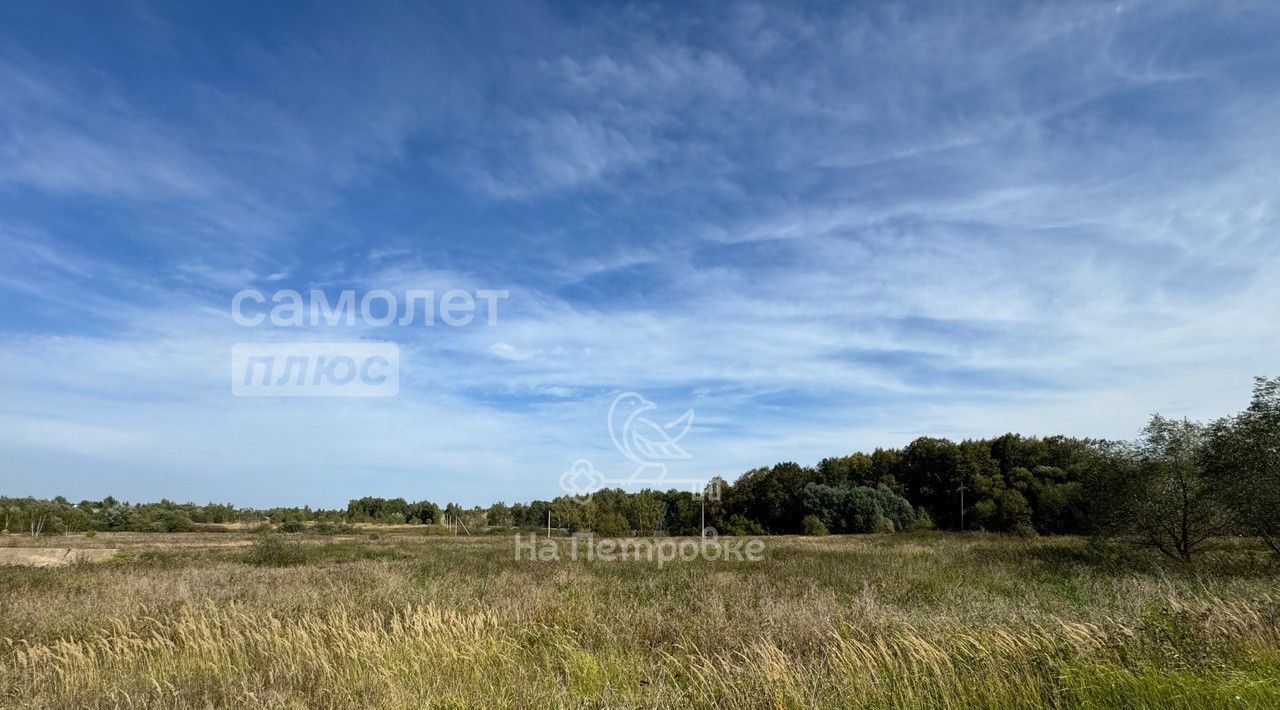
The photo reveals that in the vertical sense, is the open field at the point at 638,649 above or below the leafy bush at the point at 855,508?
above

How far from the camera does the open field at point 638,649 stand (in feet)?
17.5

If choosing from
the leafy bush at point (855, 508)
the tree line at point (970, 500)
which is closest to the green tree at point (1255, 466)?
the tree line at point (970, 500)

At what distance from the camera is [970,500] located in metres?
72.2

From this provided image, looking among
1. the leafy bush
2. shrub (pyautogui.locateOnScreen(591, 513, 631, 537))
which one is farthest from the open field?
the leafy bush

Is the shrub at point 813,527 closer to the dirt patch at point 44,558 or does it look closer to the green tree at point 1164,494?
the green tree at point 1164,494

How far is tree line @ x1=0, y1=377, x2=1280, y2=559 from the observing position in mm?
18281

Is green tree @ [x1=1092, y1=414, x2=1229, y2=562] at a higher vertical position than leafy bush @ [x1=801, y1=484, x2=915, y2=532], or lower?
higher

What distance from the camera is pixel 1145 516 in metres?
21.6

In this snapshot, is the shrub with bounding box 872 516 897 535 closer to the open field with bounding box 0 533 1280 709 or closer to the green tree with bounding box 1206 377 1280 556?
the green tree with bounding box 1206 377 1280 556

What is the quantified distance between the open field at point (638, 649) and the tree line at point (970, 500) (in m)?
7.09

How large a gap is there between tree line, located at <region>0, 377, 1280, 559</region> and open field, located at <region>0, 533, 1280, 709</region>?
709 centimetres

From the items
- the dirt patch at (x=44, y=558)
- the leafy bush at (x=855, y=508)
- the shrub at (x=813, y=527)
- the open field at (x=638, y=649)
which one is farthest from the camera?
the leafy bush at (x=855, y=508)

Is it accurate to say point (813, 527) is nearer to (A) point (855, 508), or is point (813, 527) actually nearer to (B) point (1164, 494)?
(A) point (855, 508)

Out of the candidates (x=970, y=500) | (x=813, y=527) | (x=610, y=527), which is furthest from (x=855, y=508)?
(x=610, y=527)
